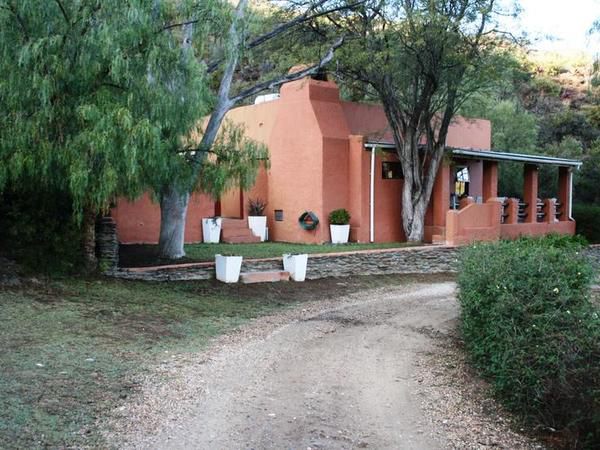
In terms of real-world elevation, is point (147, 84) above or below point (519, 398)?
above

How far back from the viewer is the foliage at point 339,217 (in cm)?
1739

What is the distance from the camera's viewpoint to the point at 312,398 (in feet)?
18.5

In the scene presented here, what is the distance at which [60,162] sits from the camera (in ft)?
26.5

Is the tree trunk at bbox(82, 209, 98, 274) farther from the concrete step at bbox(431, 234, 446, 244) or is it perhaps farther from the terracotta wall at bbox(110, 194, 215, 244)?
the concrete step at bbox(431, 234, 446, 244)

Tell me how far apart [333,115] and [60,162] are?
1107 cm

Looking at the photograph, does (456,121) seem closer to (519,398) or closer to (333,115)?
(333,115)

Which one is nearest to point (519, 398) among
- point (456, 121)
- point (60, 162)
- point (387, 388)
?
point (387, 388)

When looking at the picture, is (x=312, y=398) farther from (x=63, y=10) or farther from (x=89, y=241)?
(x=89, y=241)

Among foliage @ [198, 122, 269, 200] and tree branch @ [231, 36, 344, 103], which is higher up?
tree branch @ [231, 36, 344, 103]

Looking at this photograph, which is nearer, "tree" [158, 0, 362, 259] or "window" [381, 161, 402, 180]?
"tree" [158, 0, 362, 259]

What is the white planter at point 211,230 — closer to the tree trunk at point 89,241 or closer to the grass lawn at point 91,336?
the grass lawn at point 91,336

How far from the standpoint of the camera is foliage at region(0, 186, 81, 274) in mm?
9602

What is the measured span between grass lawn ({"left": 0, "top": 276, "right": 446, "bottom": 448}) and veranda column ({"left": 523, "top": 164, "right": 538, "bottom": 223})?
10.3 m

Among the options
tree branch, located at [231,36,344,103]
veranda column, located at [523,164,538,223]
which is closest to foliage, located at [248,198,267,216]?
tree branch, located at [231,36,344,103]
